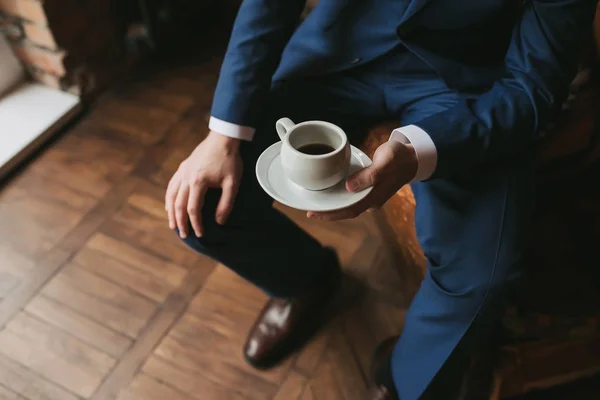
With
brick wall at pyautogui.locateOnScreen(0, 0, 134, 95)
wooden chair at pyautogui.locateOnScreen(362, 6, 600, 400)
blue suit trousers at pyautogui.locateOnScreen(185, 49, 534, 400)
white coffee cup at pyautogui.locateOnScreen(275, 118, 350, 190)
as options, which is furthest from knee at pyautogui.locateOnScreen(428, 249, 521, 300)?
brick wall at pyautogui.locateOnScreen(0, 0, 134, 95)

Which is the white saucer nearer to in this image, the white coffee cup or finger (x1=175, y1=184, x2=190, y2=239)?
the white coffee cup

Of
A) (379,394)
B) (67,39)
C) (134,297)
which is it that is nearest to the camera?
(379,394)

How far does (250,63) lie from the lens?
3.07 ft

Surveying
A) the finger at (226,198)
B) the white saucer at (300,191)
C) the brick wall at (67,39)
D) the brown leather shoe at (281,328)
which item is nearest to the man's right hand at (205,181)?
the finger at (226,198)

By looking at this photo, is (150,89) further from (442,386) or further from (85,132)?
(442,386)

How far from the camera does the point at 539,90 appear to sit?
2.82 ft

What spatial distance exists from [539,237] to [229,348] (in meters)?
0.66

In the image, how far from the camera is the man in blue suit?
83 centimetres

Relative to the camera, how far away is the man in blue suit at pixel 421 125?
0.83 m

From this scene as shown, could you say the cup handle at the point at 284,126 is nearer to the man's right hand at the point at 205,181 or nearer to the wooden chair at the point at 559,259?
the man's right hand at the point at 205,181

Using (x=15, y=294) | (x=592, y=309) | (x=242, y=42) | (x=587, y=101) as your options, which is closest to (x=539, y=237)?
(x=592, y=309)

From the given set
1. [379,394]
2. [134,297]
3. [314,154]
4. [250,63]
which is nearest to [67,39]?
[134,297]

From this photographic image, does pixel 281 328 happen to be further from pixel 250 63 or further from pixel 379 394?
pixel 250 63

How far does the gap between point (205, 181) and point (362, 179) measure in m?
0.28
